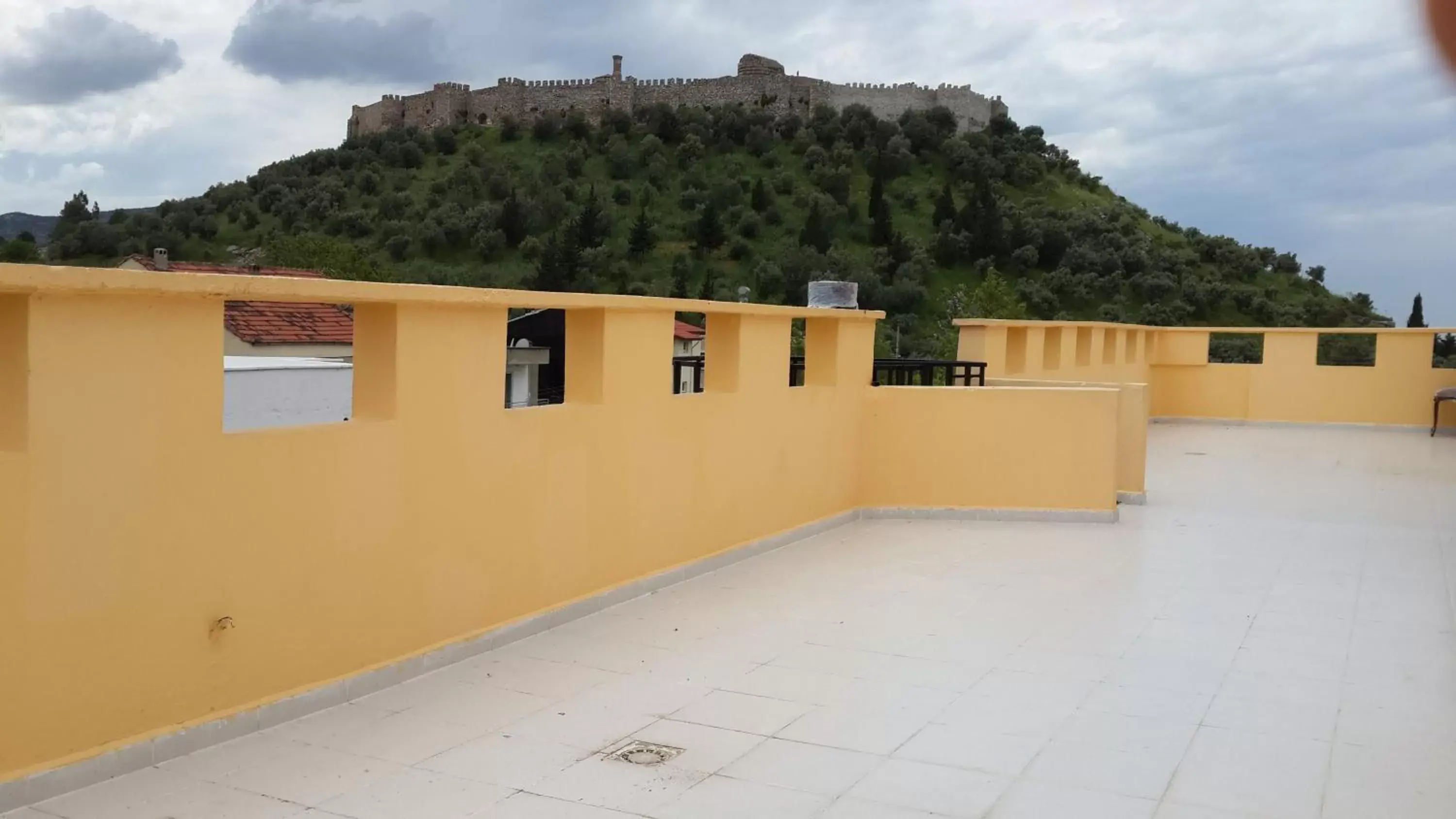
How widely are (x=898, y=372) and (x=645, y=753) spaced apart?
254 inches

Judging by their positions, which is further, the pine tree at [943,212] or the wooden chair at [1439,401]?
the pine tree at [943,212]

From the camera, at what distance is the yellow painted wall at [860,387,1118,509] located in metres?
8.40

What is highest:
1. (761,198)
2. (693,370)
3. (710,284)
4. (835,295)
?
(761,198)

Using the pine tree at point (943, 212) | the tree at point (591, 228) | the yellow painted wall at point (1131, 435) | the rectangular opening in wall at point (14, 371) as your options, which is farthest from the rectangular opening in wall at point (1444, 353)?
the tree at point (591, 228)

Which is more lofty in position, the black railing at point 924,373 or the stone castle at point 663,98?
the stone castle at point 663,98

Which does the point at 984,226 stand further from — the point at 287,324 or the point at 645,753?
the point at 645,753

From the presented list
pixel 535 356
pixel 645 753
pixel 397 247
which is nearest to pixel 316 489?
pixel 645 753

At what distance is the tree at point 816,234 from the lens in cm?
5409

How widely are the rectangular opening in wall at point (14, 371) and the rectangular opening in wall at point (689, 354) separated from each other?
2928 millimetres

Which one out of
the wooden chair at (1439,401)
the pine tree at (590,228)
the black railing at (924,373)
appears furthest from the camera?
the pine tree at (590,228)

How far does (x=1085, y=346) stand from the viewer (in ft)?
45.8

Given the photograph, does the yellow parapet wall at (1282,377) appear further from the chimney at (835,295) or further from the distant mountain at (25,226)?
the distant mountain at (25,226)

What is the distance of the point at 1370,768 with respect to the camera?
371cm

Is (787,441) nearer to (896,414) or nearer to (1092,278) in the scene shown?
(896,414)
